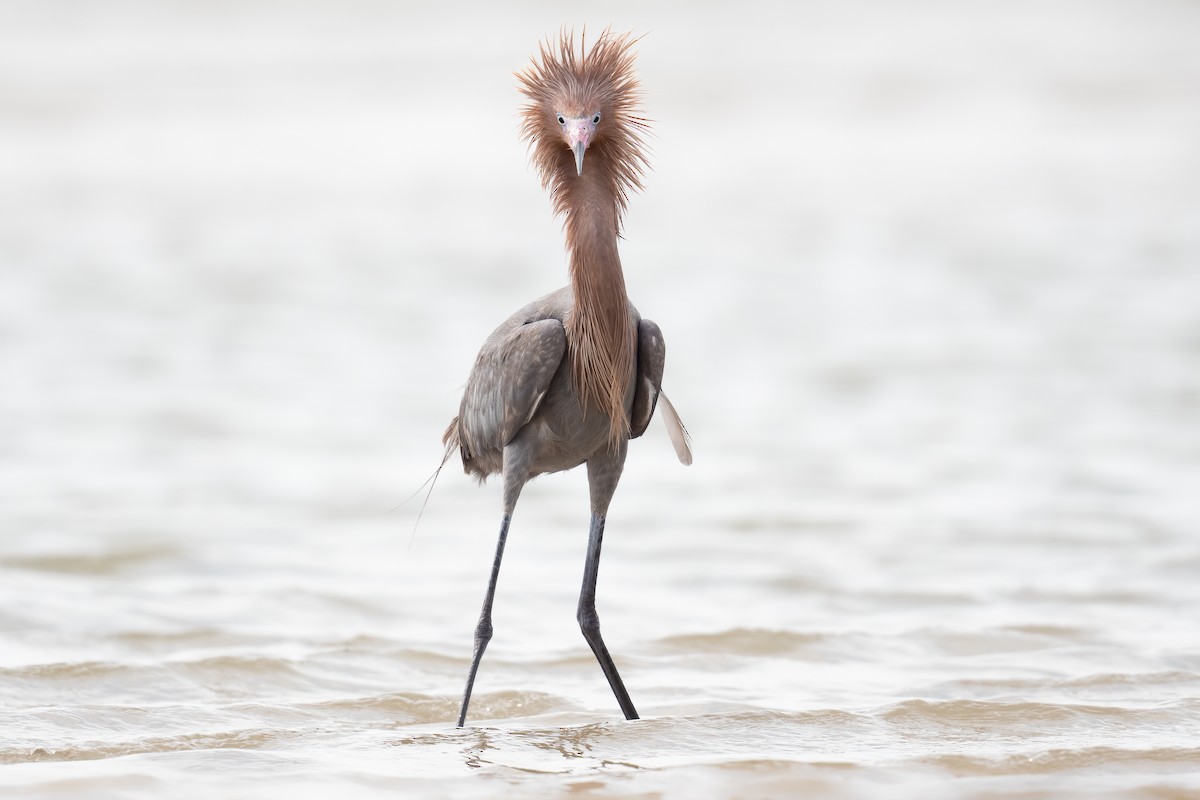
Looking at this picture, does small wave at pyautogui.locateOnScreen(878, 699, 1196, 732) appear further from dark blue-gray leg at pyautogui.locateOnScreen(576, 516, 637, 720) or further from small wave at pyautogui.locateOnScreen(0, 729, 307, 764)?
small wave at pyautogui.locateOnScreen(0, 729, 307, 764)

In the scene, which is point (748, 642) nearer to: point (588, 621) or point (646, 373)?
point (588, 621)

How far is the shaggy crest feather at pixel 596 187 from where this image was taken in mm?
6027

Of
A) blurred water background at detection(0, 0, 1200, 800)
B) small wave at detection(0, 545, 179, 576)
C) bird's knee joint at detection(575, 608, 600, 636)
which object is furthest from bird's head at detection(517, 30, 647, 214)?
small wave at detection(0, 545, 179, 576)

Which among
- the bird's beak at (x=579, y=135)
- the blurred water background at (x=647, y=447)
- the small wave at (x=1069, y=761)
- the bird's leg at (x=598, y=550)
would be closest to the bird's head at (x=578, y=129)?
the bird's beak at (x=579, y=135)

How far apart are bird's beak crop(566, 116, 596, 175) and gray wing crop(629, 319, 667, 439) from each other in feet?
2.50

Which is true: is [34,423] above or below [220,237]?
below

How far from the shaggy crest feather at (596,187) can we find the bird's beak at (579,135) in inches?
2.0

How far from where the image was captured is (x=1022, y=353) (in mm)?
16969

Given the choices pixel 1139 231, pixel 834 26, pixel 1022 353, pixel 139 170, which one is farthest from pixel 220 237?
pixel 834 26

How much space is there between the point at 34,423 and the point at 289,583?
5191 millimetres

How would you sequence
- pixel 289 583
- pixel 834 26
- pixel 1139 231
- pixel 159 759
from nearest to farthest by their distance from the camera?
pixel 159 759, pixel 289 583, pixel 1139 231, pixel 834 26

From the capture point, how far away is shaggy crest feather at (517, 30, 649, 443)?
603 centimetres

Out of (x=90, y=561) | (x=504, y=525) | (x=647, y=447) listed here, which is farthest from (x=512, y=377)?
(x=647, y=447)

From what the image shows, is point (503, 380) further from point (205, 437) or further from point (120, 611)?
point (205, 437)
